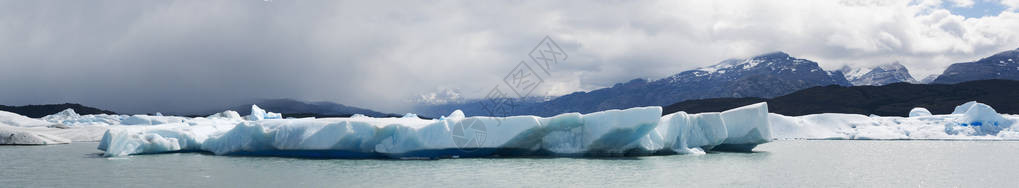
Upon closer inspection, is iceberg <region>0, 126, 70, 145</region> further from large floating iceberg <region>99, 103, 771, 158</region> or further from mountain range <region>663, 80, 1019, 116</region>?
mountain range <region>663, 80, 1019, 116</region>

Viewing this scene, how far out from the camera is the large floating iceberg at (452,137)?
15406mm

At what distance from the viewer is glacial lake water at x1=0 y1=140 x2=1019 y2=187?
33.8 ft

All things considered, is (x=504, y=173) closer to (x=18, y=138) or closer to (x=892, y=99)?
(x=18, y=138)

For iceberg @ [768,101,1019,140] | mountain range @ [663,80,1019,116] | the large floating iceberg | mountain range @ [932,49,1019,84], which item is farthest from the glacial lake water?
mountain range @ [932,49,1019,84]

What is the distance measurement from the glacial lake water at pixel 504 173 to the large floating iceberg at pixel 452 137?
491 millimetres

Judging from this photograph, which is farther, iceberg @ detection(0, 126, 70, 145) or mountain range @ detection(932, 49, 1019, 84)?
mountain range @ detection(932, 49, 1019, 84)

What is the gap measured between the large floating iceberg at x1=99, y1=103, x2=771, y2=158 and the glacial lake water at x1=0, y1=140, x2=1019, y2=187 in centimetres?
49

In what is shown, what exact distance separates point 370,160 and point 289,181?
4792 mm

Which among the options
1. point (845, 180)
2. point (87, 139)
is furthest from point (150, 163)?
point (87, 139)

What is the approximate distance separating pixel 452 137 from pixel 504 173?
372cm

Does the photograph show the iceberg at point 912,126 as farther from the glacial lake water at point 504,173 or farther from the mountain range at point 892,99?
the mountain range at point 892,99

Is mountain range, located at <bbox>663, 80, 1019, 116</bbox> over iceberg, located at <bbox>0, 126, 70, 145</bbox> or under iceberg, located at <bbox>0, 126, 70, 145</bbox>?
over

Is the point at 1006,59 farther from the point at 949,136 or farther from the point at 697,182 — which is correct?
the point at 697,182

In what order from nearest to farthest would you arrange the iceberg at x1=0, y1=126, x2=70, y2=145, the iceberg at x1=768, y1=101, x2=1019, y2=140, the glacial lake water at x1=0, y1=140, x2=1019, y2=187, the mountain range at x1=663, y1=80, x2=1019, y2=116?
the glacial lake water at x1=0, y1=140, x2=1019, y2=187, the iceberg at x1=0, y1=126, x2=70, y2=145, the iceberg at x1=768, y1=101, x2=1019, y2=140, the mountain range at x1=663, y1=80, x2=1019, y2=116
